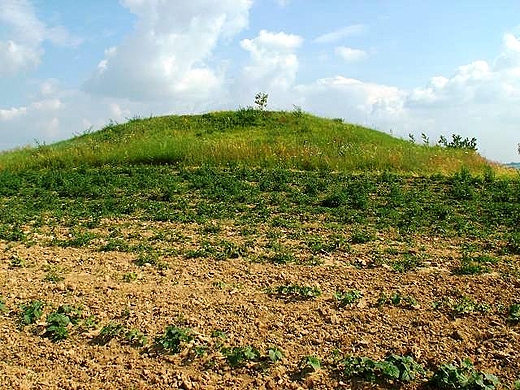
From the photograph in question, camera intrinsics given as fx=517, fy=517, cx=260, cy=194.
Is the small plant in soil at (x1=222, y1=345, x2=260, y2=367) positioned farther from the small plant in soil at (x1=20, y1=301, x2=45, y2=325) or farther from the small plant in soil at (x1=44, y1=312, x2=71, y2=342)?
the small plant in soil at (x1=20, y1=301, x2=45, y2=325)

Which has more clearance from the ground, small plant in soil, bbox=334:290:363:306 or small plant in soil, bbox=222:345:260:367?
small plant in soil, bbox=334:290:363:306

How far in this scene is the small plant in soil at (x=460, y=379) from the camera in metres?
3.65

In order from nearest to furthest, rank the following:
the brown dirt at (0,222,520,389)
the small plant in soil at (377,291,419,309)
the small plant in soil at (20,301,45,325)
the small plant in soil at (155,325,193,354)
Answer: the brown dirt at (0,222,520,389)
the small plant in soil at (155,325,193,354)
the small plant in soil at (20,301,45,325)
the small plant in soil at (377,291,419,309)

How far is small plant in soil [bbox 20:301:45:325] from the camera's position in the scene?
468 centimetres

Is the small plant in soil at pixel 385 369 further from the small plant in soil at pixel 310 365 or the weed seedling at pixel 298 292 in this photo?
the weed seedling at pixel 298 292

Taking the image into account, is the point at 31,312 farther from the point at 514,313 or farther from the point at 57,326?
the point at 514,313

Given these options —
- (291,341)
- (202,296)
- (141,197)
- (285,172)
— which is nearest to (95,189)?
(141,197)

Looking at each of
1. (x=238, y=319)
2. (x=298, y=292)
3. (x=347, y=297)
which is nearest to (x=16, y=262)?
(x=238, y=319)

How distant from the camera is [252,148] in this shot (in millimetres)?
17031

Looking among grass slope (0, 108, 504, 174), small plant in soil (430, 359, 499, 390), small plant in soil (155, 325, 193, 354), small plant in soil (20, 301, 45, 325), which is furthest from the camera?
grass slope (0, 108, 504, 174)

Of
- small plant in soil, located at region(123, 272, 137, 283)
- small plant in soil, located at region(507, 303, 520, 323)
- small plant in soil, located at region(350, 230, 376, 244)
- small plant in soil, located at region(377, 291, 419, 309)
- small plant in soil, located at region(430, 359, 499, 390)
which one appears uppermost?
small plant in soil, located at region(350, 230, 376, 244)

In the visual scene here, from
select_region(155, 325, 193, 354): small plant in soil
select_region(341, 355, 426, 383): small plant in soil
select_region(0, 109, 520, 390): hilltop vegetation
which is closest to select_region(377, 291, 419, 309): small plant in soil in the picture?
select_region(0, 109, 520, 390): hilltop vegetation

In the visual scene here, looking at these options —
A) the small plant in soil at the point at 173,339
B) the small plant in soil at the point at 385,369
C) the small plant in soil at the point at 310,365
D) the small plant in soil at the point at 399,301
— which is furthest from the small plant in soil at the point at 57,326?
the small plant in soil at the point at 399,301

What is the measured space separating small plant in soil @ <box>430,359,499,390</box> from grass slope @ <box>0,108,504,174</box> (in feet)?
37.4
